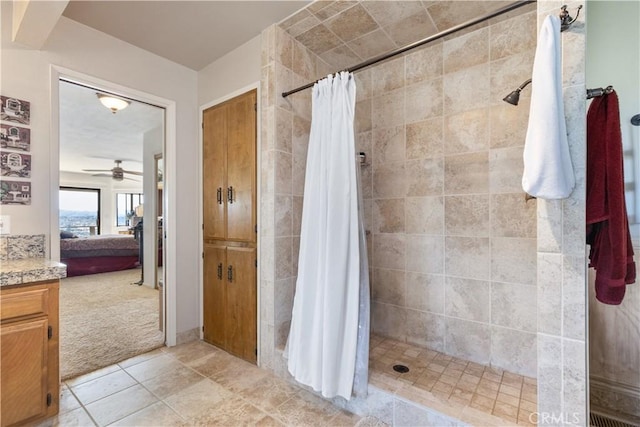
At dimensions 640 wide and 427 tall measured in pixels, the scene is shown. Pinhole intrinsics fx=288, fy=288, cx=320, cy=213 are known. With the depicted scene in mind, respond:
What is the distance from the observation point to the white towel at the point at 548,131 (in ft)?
3.44

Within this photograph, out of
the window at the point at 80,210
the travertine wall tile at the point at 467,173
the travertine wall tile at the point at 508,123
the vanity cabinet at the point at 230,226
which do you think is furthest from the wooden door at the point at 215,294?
the window at the point at 80,210

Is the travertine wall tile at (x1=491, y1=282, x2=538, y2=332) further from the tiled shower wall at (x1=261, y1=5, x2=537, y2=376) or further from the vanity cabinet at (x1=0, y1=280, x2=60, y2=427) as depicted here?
the vanity cabinet at (x1=0, y1=280, x2=60, y2=427)

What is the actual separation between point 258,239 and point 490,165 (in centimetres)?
179

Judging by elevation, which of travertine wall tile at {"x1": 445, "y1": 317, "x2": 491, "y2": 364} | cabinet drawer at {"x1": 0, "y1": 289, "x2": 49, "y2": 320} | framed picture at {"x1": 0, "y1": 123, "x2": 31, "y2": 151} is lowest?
travertine wall tile at {"x1": 445, "y1": 317, "x2": 491, "y2": 364}

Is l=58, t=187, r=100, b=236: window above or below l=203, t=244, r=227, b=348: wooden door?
above

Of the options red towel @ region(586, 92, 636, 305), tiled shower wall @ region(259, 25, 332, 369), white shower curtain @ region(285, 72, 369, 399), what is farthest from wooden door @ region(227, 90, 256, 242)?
red towel @ region(586, 92, 636, 305)

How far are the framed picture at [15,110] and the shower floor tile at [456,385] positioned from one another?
273 cm

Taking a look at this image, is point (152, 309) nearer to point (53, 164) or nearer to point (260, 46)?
point (53, 164)

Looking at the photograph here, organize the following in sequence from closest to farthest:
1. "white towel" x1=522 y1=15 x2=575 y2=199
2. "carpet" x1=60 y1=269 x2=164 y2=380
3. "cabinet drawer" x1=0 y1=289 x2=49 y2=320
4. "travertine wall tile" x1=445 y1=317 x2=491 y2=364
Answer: "white towel" x1=522 y1=15 x2=575 y2=199
"cabinet drawer" x1=0 y1=289 x2=49 y2=320
"travertine wall tile" x1=445 y1=317 x2=491 y2=364
"carpet" x1=60 y1=269 x2=164 y2=380

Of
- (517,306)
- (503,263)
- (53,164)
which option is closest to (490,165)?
(503,263)

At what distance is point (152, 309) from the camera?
3713mm

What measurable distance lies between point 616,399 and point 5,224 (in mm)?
3768

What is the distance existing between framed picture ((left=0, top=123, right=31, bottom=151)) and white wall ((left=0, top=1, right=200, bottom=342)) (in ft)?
0.11

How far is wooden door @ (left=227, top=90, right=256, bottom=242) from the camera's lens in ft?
7.66
